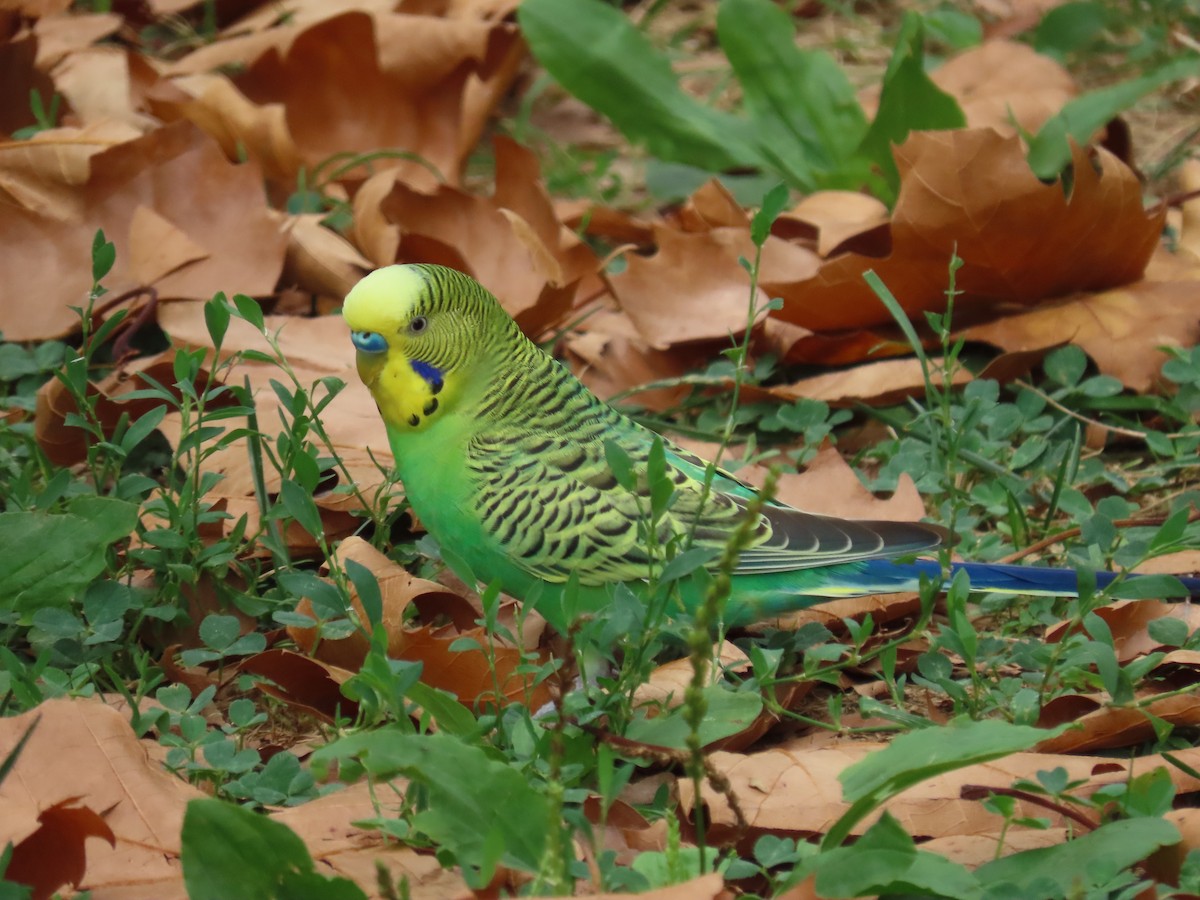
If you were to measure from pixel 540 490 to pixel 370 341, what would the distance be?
420 mm

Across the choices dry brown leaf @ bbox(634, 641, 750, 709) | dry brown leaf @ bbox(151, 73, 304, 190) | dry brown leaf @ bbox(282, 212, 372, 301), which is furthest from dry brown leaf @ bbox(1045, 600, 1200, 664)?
dry brown leaf @ bbox(151, 73, 304, 190)

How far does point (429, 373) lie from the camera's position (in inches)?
106

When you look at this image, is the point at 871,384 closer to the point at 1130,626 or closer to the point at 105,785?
the point at 1130,626

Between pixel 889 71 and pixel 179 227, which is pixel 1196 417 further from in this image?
pixel 179 227

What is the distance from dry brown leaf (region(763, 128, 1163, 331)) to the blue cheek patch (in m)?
0.97

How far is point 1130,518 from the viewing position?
9.89 feet

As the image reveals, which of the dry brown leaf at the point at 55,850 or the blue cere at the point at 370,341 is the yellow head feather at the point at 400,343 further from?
the dry brown leaf at the point at 55,850

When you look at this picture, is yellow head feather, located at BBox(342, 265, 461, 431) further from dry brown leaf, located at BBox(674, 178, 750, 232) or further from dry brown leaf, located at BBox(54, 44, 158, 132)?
dry brown leaf, located at BBox(54, 44, 158, 132)

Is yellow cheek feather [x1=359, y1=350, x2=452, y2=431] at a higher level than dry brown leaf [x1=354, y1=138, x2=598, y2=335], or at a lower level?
higher

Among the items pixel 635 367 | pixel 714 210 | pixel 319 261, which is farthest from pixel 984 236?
pixel 319 261

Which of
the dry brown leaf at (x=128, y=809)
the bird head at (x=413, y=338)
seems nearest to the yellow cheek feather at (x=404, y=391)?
the bird head at (x=413, y=338)

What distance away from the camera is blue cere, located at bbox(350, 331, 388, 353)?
8.71 ft

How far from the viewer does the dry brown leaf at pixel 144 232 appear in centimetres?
348

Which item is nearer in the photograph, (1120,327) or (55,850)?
(55,850)
